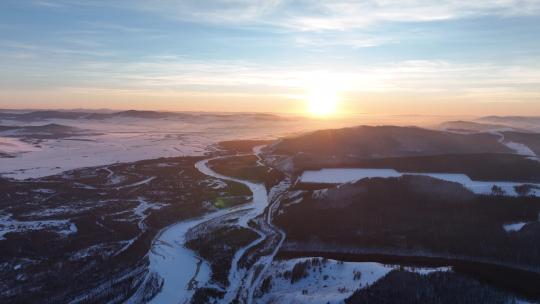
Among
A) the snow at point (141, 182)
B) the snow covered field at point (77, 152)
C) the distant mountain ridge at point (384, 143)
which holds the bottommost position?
the snow at point (141, 182)

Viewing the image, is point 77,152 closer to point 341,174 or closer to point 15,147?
point 15,147

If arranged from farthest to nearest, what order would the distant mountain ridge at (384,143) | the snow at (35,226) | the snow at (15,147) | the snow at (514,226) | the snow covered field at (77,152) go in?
the snow at (15,147)
the distant mountain ridge at (384,143)
the snow covered field at (77,152)
the snow at (35,226)
the snow at (514,226)

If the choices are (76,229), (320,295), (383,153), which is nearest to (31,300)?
A: (76,229)

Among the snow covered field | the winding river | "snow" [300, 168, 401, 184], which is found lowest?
the winding river

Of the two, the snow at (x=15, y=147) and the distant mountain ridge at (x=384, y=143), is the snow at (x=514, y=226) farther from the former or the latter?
the snow at (x=15, y=147)

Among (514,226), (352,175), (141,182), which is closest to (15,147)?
(141,182)

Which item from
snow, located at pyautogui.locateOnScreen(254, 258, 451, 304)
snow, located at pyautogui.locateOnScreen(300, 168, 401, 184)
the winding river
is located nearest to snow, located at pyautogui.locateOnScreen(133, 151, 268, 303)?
the winding river

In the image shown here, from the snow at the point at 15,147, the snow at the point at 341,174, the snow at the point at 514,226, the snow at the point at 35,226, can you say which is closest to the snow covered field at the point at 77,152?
the snow at the point at 15,147

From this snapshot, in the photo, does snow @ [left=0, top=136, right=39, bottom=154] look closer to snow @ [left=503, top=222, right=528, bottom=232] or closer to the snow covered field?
the snow covered field

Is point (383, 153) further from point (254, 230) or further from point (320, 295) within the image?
point (320, 295)
